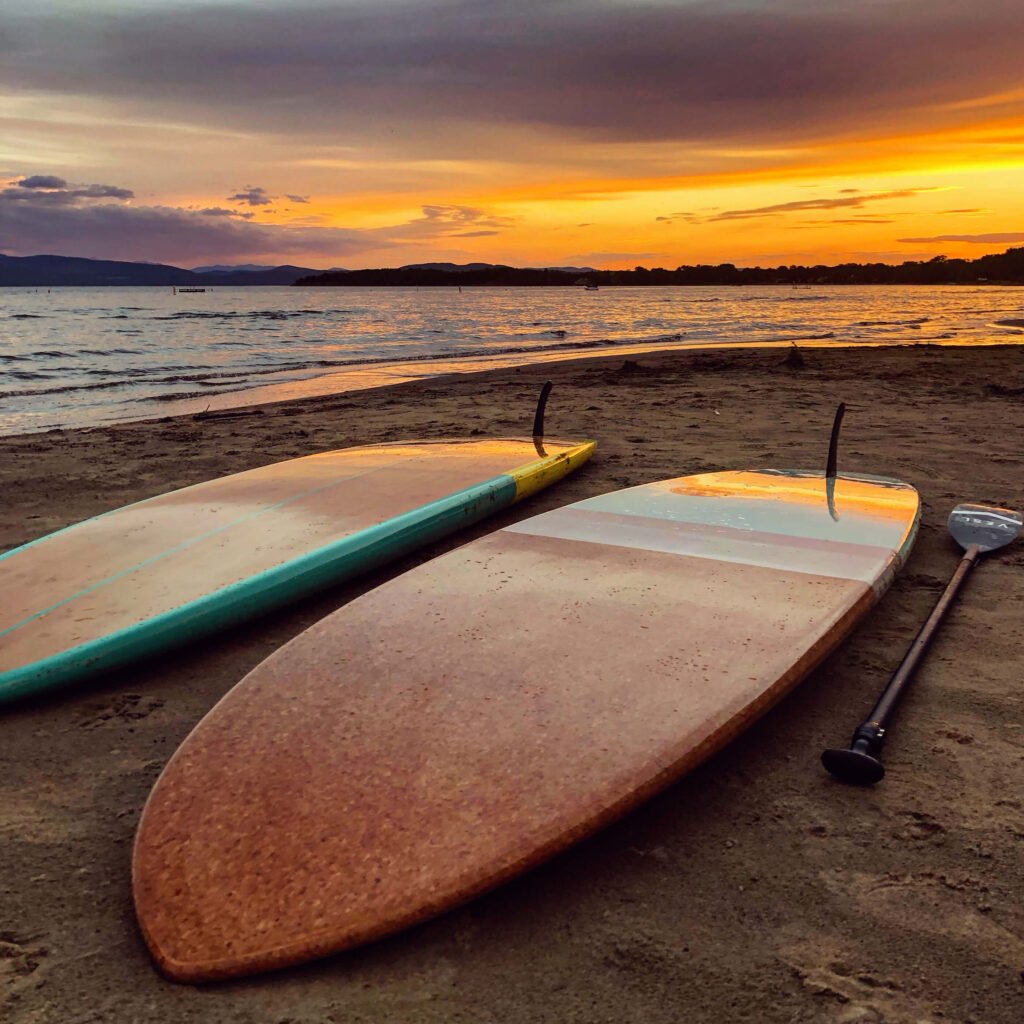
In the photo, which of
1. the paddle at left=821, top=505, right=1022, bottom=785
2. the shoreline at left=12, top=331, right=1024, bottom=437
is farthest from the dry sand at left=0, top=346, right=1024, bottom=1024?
the shoreline at left=12, top=331, right=1024, bottom=437

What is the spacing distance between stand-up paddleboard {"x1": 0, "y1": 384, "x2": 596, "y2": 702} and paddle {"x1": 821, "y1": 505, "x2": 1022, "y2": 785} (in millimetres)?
A: 1777

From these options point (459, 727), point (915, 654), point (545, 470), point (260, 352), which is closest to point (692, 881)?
point (459, 727)

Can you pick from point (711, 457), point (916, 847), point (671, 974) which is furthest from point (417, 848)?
point (711, 457)

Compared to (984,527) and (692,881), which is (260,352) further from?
(692,881)

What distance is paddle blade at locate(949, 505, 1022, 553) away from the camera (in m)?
3.20

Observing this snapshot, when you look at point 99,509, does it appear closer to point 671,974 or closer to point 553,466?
point 553,466

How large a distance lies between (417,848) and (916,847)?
93 cm

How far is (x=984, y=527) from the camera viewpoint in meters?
3.27

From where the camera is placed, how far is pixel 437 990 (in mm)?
1246

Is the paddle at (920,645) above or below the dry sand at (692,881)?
above

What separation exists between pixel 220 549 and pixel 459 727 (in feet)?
5.12

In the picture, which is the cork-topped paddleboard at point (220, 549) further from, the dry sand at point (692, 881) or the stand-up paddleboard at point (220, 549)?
the dry sand at point (692, 881)

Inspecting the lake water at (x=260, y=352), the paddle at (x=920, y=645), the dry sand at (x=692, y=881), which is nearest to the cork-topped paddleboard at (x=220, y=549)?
the dry sand at (x=692, y=881)

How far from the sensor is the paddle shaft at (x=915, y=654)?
1.87 metres
